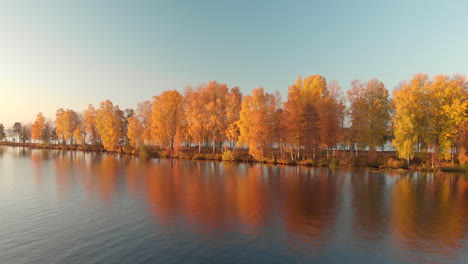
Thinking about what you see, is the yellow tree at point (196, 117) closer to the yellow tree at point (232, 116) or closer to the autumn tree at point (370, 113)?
the yellow tree at point (232, 116)

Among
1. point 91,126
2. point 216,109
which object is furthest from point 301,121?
point 91,126

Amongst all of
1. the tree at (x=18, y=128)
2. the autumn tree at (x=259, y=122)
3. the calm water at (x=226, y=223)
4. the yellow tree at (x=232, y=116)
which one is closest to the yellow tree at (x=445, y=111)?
the calm water at (x=226, y=223)

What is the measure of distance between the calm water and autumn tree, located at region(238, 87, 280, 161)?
27.3m

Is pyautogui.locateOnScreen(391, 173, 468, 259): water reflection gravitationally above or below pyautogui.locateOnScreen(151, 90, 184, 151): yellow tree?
below

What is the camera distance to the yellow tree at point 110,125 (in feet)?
282

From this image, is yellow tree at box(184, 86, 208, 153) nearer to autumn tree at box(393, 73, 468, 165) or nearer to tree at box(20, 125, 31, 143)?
autumn tree at box(393, 73, 468, 165)

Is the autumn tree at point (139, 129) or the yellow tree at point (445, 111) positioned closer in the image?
the yellow tree at point (445, 111)

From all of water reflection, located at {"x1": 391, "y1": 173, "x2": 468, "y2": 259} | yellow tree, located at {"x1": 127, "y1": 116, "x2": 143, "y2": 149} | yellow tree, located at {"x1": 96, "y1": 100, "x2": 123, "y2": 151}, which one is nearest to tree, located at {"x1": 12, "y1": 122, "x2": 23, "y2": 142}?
yellow tree, located at {"x1": 96, "y1": 100, "x2": 123, "y2": 151}

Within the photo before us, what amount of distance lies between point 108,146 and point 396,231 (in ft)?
289

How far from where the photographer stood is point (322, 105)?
5831 centimetres

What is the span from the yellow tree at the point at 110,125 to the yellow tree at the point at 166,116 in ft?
58.5

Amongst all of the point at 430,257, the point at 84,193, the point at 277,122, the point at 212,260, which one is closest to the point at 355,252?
the point at 430,257

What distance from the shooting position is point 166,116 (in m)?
75.3

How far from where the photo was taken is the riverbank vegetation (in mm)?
48875
